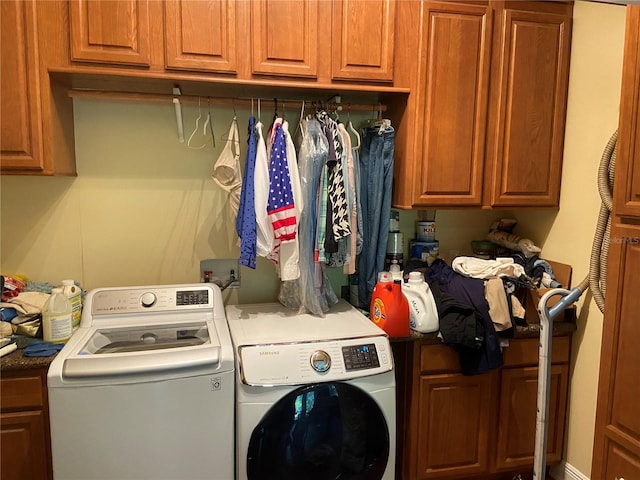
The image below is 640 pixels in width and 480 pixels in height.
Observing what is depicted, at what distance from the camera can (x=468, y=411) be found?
224 cm

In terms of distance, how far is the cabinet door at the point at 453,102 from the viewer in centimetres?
218

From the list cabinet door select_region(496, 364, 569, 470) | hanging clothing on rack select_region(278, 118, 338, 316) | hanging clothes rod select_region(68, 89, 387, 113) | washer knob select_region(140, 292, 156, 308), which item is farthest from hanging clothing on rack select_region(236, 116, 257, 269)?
cabinet door select_region(496, 364, 569, 470)

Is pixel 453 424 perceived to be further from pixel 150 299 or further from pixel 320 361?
pixel 150 299

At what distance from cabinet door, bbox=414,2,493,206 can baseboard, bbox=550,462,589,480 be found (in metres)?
1.37

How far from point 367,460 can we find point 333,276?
36.6 inches

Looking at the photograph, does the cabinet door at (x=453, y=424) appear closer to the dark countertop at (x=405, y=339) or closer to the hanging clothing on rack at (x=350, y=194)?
the dark countertop at (x=405, y=339)

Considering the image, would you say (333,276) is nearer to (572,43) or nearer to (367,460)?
(367,460)

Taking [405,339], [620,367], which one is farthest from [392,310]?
[620,367]

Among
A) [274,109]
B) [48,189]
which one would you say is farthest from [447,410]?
[48,189]

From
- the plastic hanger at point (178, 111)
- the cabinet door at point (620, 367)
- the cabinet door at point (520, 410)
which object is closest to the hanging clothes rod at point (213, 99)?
the plastic hanger at point (178, 111)

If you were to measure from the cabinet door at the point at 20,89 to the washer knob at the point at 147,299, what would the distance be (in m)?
0.65

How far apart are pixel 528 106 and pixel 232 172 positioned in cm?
141

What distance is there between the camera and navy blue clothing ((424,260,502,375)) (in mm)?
2096

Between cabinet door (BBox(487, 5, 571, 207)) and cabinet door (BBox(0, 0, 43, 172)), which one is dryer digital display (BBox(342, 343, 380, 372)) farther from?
cabinet door (BBox(0, 0, 43, 172))
